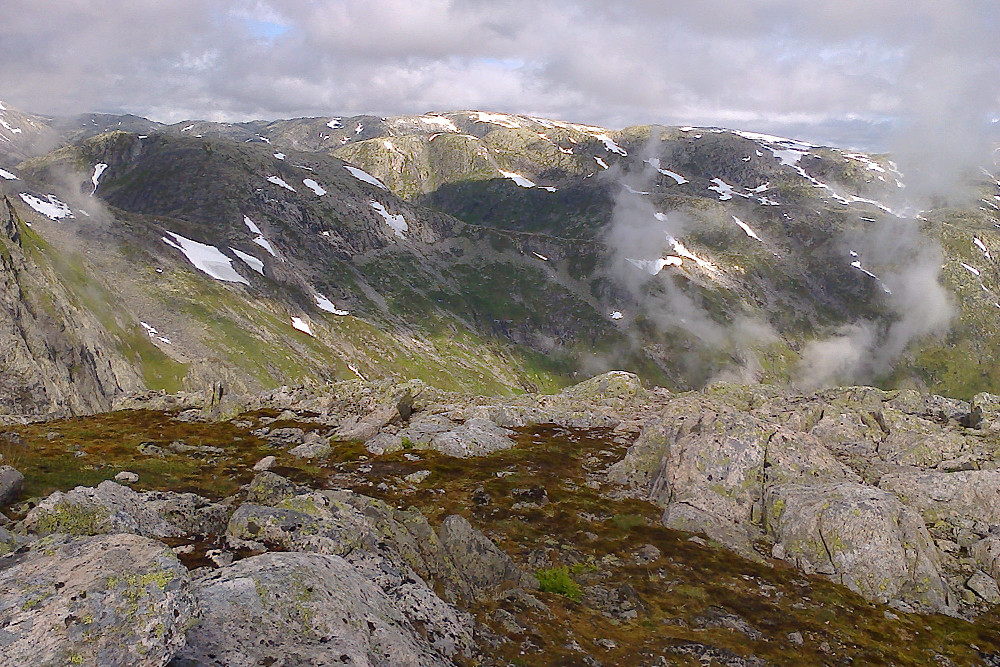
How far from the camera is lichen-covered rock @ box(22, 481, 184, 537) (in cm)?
1739

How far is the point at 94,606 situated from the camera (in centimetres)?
958

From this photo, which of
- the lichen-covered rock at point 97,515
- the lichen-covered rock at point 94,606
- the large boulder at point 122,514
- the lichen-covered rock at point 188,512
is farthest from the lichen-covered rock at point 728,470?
the lichen-covered rock at point 94,606

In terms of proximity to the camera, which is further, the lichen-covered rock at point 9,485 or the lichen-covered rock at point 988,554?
the lichen-covered rock at point 988,554

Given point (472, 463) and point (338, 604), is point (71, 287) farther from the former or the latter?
point (338, 604)

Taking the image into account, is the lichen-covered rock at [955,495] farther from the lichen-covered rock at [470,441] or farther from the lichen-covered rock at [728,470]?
the lichen-covered rock at [470,441]

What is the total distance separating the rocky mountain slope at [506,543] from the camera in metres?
11.5

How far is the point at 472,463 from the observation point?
47.5 m

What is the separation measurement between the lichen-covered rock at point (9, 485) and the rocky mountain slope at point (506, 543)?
0.50 feet

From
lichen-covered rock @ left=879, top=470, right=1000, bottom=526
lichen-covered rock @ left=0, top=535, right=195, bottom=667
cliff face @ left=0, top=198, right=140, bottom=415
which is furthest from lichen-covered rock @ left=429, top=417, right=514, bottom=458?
cliff face @ left=0, top=198, right=140, bottom=415

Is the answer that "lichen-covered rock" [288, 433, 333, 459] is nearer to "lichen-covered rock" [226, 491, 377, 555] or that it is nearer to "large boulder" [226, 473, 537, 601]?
"large boulder" [226, 473, 537, 601]

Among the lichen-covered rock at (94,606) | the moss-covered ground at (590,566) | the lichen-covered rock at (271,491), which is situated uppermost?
the lichen-covered rock at (94,606)

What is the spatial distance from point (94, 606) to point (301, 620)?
4.23 m

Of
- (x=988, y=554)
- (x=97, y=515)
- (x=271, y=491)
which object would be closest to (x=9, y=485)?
(x=97, y=515)

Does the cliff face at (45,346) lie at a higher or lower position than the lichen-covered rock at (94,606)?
lower
